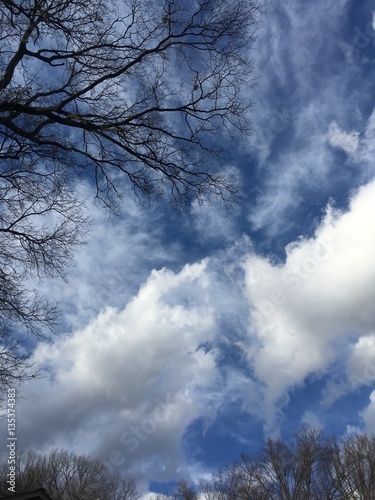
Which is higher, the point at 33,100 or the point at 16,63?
the point at 16,63

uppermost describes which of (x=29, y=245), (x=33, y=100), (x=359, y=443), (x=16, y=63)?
(x=359, y=443)

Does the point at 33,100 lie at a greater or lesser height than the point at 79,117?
greater

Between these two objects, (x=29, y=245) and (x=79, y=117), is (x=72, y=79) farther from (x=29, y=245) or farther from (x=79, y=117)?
(x=29, y=245)

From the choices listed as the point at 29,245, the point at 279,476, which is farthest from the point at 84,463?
the point at 29,245

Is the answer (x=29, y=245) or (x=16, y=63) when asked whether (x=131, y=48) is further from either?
(x=29, y=245)

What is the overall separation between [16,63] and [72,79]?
72 centimetres

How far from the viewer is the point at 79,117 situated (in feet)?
19.0

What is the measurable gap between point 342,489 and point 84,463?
77.1 ft

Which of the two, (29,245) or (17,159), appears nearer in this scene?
(17,159)

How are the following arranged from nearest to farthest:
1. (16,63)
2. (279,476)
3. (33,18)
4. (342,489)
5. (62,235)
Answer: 1. (33,18)
2. (16,63)
3. (62,235)
4. (342,489)
5. (279,476)

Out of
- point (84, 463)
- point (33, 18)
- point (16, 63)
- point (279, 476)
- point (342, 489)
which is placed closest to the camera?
point (33, 18)

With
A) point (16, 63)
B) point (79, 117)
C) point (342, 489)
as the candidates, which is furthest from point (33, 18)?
point (342, 489)

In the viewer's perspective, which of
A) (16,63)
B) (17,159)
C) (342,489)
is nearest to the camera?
(16,63)

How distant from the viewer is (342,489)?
3728cm
